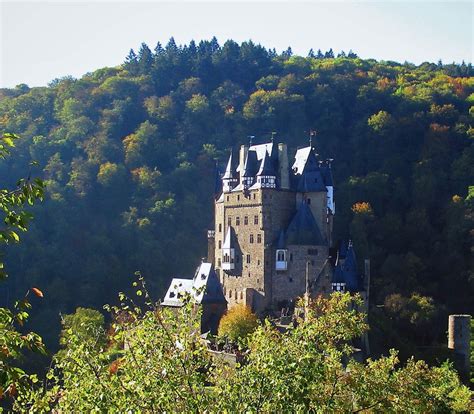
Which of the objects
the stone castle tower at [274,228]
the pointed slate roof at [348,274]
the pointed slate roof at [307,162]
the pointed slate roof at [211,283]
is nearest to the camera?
the pointed slate roof at [348,274]

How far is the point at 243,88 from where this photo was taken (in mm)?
105125

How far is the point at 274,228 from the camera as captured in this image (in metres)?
54.3

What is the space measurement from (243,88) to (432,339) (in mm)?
52369

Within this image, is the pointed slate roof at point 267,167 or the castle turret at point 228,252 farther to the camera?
the castle turret at point 228,252

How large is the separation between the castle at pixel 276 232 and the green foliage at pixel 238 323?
2.98 m

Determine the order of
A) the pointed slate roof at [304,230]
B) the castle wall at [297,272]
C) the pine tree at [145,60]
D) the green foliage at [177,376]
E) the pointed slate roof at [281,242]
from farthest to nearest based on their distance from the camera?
1. the pine tree at [145,60]
2. the pointed slate roof at [281,242]
3. the pointed slate roof at [304,230]
4. the castle wall at [297,272]
5. the green foliage at [177,376]

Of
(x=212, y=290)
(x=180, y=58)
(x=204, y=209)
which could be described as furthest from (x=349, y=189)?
(x=180, y=58)

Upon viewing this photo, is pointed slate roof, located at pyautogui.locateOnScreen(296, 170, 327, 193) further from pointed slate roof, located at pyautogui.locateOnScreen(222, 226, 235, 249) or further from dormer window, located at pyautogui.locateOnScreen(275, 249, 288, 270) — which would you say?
pointed slate roof, located at pyautogui.locateOnScreen(222, 226, 235, 249)

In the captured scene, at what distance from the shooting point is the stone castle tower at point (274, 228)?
52562mm

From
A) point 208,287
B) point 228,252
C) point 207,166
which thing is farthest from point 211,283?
point 207,166

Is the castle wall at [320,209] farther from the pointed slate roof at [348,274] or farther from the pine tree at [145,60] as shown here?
the pine tree at [145,60]

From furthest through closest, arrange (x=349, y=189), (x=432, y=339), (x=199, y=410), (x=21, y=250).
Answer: (x=349, y=189) → (x=21, y=250) → (x=432, y=339) → (x=199, y=410)

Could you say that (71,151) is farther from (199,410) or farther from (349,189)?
(199,410)

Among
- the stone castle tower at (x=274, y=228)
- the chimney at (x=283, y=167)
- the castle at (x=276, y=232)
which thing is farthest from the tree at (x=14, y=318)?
the chimney at (x=283, y=167)
